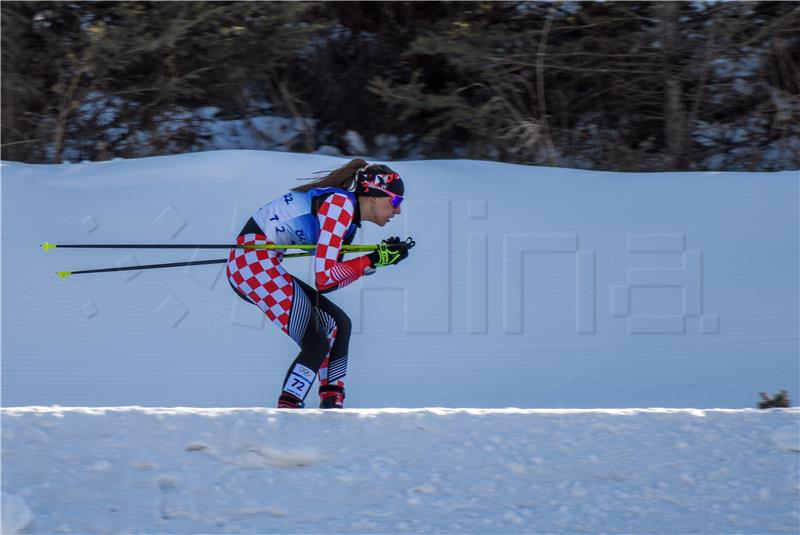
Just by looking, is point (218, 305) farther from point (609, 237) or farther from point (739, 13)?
point (739, 13)

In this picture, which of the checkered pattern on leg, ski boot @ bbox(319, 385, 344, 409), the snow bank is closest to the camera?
the snow bank

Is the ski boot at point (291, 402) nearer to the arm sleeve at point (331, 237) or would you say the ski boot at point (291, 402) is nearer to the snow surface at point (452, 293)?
the arm sleeve at point (331, 237)

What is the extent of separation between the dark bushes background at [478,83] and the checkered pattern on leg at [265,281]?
15.7 ft

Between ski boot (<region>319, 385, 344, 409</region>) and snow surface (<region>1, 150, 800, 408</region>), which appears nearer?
ski boot (<region>319, 385, 344, 409</region>)

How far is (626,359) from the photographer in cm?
703

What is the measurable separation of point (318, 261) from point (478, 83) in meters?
5.23

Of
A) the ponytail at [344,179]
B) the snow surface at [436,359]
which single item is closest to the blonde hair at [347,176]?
the ponytail at [344,179]

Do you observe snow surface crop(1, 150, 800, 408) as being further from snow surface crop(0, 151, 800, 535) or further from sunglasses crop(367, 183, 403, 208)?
sunglasses crop(367, 183, 403, 208)

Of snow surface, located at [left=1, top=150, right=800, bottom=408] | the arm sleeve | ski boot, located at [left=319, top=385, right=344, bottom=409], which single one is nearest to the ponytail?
the arm sleeve

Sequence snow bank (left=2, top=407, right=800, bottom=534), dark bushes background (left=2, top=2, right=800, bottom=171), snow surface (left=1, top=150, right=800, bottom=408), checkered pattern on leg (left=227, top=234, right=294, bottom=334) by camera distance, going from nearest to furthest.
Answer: snow bank (left=2, top=407, right=800, bottom=534) → checkered pattern on leg (left=227, top=234, right=294, bottom=334) → snow surface (left=1, top=150, right=800, bottom=408) → dark bushes background (left=2, top=2, right=800, bottom=171)

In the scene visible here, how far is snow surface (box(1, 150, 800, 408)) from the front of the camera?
680cm

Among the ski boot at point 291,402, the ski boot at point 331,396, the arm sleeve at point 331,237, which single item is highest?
the arm sleeve at point 331,237

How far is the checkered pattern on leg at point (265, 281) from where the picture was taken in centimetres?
420

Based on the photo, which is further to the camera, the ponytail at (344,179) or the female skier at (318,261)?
the ponytail at (344,179)
